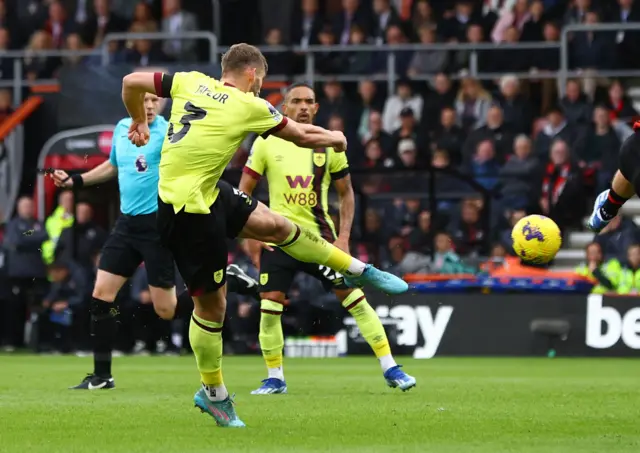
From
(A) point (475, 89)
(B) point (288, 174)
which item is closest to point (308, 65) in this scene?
(A) point (475, 89)

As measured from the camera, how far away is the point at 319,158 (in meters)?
12.2

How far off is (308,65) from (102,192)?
3.68m

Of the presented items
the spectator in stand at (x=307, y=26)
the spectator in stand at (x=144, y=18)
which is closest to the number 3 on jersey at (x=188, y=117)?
the spectator in stand at (x=307, y=26)

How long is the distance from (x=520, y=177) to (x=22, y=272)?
7002 millimetres

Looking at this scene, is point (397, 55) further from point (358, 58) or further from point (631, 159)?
point (631, 159)

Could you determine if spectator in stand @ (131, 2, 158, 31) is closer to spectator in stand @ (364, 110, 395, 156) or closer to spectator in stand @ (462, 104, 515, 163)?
spectator in stand @ (364, 110, 395, 156)

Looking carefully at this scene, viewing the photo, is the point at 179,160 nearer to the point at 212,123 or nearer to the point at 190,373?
the point at 212,123

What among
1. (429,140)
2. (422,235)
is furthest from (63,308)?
(429,140)

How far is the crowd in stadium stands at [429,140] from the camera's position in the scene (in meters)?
19.8

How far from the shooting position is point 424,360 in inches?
690

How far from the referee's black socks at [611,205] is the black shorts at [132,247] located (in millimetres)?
3805

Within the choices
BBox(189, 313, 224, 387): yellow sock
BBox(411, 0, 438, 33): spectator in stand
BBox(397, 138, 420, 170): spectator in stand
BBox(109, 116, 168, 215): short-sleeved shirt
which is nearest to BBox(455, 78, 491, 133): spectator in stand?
BBox(397, 138, 420, 170): spectator in stand

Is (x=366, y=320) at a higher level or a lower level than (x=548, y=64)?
Result: lower

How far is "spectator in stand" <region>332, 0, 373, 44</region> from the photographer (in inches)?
933
